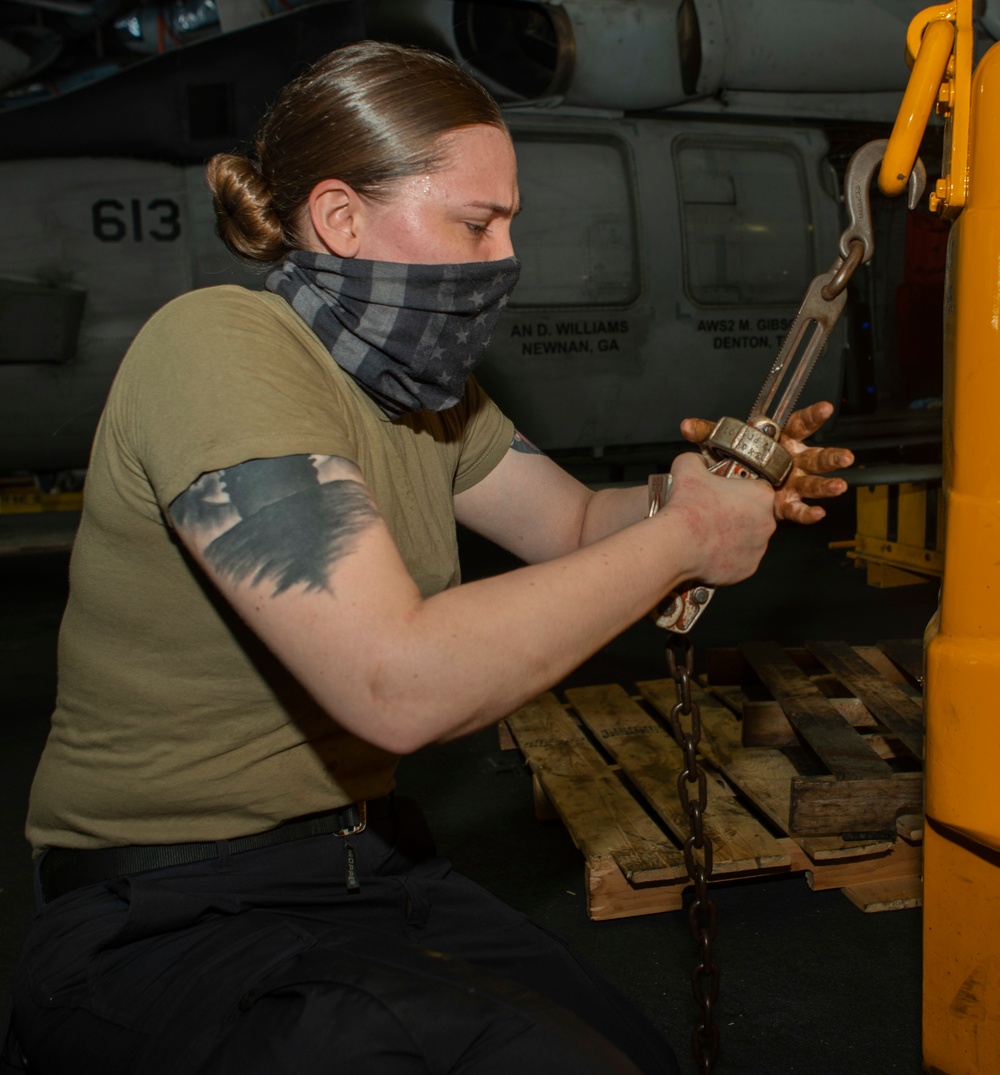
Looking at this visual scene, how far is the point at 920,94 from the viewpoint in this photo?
1.36 metres

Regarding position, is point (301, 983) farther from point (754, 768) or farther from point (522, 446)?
point (754, 768)

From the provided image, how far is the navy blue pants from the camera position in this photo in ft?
3.60

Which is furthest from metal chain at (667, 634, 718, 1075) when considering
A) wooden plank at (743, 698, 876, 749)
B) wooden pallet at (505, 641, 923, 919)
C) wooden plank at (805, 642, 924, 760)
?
wooden plank at (743, 698, 876, 749)

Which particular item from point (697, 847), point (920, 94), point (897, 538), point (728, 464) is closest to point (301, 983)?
point (697, 847)

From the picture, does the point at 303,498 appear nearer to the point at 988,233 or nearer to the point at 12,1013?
the point at 12,1013

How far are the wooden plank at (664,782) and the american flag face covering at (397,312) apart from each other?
116 cm

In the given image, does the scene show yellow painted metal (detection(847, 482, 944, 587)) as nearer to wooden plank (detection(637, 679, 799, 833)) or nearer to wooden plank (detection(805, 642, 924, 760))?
wooden plank (detection(805, 642, 924, 760))

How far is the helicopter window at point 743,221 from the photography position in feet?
21.8

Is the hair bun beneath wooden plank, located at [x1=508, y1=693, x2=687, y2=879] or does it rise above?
above

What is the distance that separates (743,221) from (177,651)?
20.5 feet

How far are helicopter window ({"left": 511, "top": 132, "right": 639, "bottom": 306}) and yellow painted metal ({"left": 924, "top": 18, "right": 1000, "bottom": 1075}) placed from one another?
4.93m

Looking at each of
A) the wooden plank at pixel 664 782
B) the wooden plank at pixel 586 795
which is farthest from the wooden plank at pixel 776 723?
the wooden plank at pixel 586 795

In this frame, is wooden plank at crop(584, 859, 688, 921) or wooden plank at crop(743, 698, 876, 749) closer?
wooden plank at crop(584, 859, 688, 921)

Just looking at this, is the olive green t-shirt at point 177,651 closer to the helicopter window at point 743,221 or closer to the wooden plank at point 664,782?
the wooden plank at point 664,782
